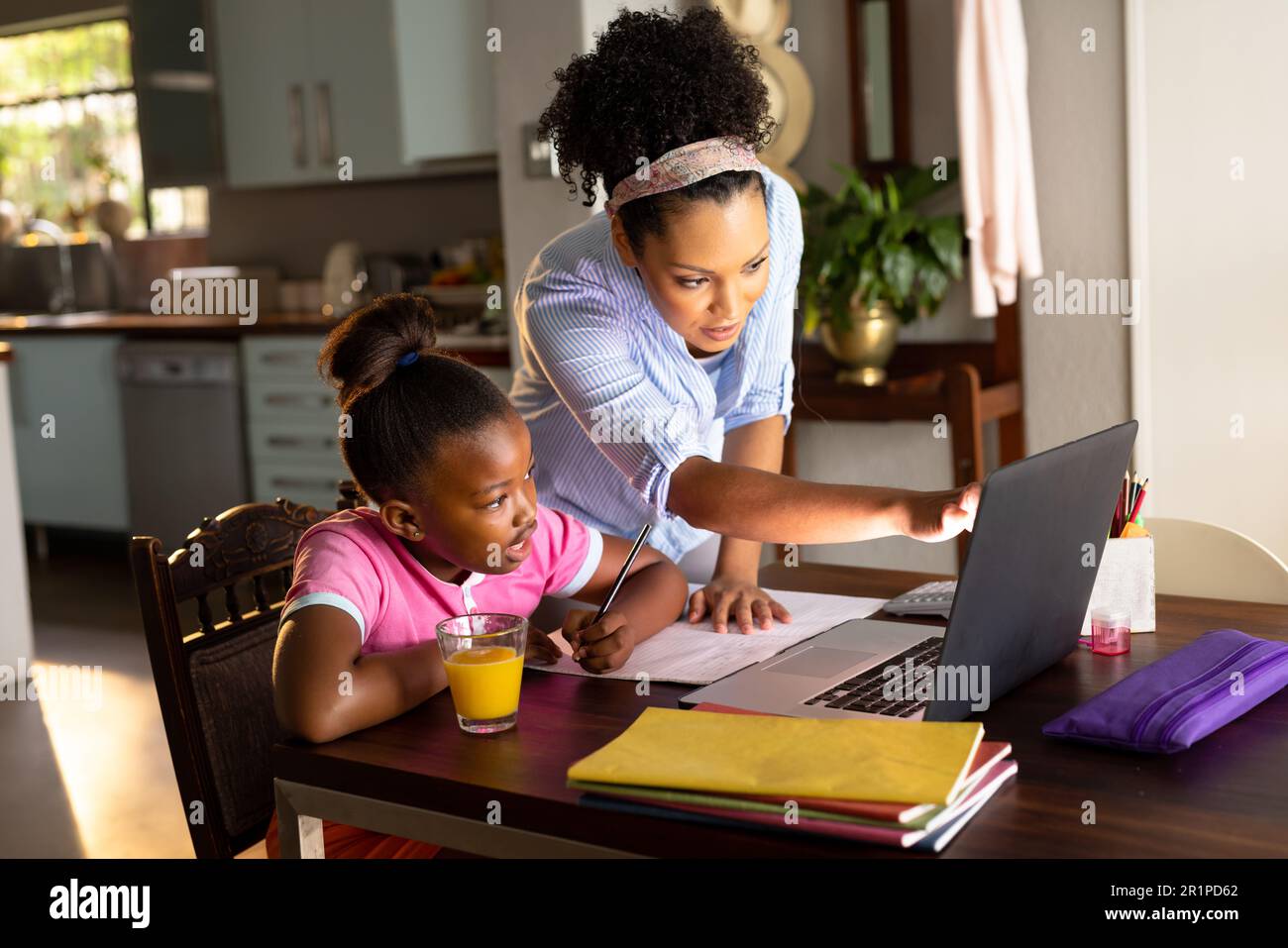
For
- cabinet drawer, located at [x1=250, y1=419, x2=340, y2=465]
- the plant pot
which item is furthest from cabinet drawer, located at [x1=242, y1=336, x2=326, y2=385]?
the plant pot

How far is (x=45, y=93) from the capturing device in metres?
6.14

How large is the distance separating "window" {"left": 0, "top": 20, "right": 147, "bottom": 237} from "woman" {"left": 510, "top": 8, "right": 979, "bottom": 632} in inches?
190

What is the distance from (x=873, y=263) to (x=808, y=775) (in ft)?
8.18

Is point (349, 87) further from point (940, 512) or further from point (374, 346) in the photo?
point (940, 512)

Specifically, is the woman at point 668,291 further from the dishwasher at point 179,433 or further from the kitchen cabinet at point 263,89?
the kitchen cabinet at point 263,89

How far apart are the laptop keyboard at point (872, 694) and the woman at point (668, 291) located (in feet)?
0.41

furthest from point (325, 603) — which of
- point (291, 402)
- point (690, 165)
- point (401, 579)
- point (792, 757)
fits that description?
point (291, 402)

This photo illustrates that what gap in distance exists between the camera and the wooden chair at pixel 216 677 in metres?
1.33

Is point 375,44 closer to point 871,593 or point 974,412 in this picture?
point 974,412

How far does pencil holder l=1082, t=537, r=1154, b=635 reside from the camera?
132 centimetres

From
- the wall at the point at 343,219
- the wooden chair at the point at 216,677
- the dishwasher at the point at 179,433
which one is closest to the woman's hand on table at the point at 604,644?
the wooden chair at the point at 216,677

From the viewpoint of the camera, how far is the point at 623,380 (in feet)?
4.79

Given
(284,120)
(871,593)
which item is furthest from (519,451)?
(284,120)
